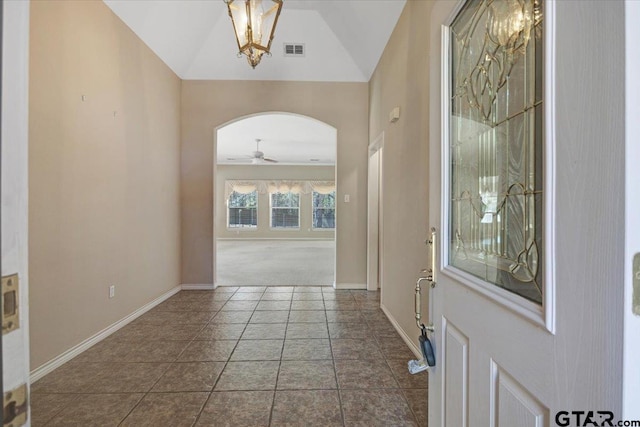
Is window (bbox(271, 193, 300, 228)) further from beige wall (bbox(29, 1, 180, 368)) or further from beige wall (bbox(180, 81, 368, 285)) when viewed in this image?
beige wall (bbox(29, 1, 180, 368))

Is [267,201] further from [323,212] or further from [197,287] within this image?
[197,287]

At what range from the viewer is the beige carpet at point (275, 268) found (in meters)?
5.01

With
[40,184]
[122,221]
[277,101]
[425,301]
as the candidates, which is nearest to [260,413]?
[425,301]

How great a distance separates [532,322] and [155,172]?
3.98 meters

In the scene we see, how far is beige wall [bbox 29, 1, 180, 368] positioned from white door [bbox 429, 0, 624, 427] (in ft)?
8.32

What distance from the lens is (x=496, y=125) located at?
3.16ft

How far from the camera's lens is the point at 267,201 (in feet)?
38.7

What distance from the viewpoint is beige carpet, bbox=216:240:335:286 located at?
501 cm

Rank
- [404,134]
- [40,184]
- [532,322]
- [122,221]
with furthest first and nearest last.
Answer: [122,221], [404,134], [40,184], [532,322]

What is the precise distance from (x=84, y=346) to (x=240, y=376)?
56.2 inches

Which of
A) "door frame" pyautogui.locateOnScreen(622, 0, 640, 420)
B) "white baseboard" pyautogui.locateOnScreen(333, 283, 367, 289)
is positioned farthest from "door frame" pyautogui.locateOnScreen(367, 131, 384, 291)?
"door frame" pyautogui.locateOnScreen(622, 0, 640, 420)

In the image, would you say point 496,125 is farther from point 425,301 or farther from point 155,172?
point 155,172

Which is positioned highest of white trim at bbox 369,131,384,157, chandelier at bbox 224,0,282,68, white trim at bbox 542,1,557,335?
chandelier at bbox 224,0,282,68

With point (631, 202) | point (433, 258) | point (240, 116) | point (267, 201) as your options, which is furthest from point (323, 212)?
point (631, 202)
